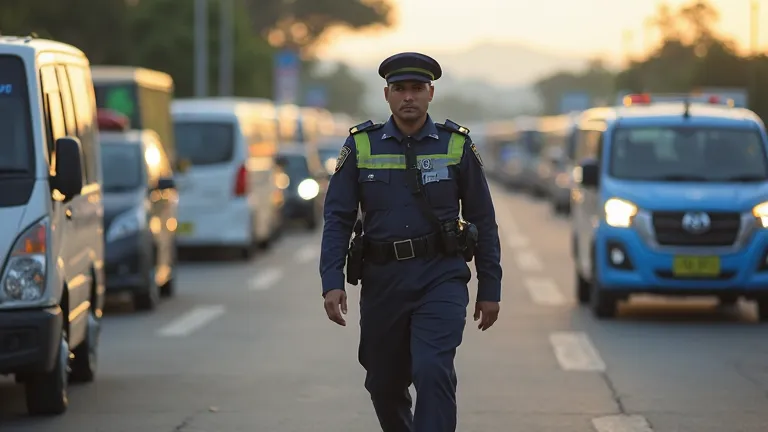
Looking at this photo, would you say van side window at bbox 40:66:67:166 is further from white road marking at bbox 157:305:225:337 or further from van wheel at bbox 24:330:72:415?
white road marking at bbox 157:305:225:337

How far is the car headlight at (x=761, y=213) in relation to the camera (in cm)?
1586

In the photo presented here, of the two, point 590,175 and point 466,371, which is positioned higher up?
point 590,175

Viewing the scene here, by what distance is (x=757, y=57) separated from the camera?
9088cm

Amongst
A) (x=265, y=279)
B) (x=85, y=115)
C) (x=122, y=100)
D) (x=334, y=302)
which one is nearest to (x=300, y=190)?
A: (x=122, y=100)

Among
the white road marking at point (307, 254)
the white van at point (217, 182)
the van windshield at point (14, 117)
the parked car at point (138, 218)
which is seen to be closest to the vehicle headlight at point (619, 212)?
the parked car at point (138, 218)

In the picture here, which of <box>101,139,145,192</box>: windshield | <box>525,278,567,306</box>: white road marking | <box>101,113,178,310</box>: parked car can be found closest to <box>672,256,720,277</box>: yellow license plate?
<box>525,278,567,306</box>: white road marking

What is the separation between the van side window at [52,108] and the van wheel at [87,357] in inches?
61.2

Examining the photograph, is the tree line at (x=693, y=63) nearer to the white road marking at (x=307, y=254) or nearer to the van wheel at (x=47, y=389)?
the white road marking at (x=307, y=254)

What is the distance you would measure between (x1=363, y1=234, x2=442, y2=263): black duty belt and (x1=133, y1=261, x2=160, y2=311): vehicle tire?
10.1 metres

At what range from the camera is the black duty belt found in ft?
24.6

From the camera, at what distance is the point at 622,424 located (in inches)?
389

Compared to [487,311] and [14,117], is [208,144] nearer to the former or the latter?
[14,117]

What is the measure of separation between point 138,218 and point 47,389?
742 centimetres

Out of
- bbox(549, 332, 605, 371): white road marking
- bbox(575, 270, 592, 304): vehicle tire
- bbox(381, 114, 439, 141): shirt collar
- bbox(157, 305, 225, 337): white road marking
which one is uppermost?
bbox(381, 114, 439, 141): shirt collar
